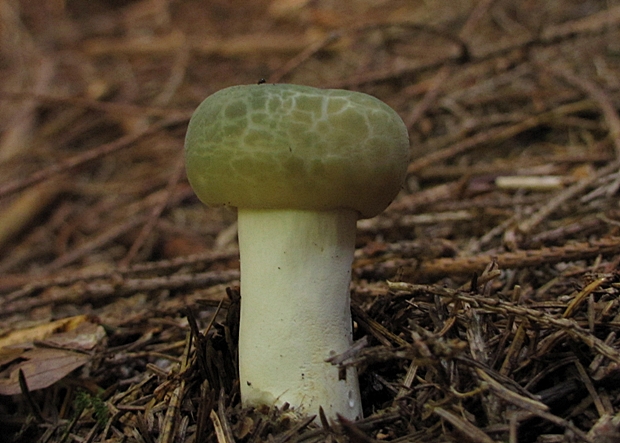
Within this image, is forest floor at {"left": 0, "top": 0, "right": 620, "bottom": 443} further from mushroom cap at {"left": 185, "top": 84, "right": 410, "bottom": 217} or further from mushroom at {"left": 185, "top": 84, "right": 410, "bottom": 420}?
mushroom cap at {"left": 185, "top": 84, "right": 410, "bottom": 217}

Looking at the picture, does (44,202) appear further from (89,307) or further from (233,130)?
(233,130)

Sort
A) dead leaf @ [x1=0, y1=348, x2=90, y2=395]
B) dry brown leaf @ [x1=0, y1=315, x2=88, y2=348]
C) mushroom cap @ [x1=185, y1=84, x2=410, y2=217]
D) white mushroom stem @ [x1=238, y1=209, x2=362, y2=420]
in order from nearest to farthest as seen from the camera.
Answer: mushroom cap @ [x1=185, y1=84, x2=410, y2=217], white mushroom stem @ [x1=238, y1=209, x2=362, y2=420], dead leaf @ [x1=0, y1=348, x2=90, y2=395], dry brown leaf @ [x1=0, y1=315, x2=88, y2=348]

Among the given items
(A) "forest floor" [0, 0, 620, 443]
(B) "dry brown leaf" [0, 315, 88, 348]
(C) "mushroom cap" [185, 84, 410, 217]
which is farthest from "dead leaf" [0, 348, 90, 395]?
(C) "mushroom cap" [185, 84, 410, 217]

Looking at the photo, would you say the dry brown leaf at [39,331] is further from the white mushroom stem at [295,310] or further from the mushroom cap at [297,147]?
the mushroom cap at [297,147]

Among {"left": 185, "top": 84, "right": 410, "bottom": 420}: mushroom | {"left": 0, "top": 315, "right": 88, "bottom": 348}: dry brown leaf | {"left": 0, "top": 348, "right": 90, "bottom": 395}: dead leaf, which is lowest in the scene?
{"left": 0, "top": 348, "right": 90, "bottom": 395}: dead leaf

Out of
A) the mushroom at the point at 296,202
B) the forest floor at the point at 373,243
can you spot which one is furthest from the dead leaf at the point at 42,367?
the mushroom at the point at 296,202

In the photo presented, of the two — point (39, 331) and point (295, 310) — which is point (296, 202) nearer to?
point (295, 310)

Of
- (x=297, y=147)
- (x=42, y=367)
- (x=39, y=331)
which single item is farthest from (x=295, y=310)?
(x=39, y=331)
